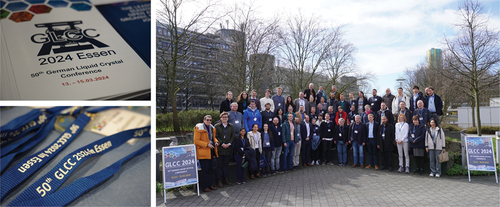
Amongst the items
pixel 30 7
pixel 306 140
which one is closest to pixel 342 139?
pixel 306 140

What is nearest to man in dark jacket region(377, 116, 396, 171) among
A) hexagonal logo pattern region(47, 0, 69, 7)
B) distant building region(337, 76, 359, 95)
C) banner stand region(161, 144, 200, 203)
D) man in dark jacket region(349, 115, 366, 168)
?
man in dark jacket region(349, 115, 366, 168)

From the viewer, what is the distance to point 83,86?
138 centimetres

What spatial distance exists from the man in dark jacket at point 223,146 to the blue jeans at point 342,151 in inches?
171

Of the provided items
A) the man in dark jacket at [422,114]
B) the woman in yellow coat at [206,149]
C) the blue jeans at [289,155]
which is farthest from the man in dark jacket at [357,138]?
the woman in yellow coat at [206,149]

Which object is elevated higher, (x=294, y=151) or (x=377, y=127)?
(x=377, y=127)

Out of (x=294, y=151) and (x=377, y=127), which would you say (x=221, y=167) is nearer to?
(x=294, y=151)

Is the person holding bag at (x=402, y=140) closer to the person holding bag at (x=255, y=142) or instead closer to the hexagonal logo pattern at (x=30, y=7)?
the person holding bag at (x=255, y=142)

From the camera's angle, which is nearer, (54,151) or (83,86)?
(83,86)

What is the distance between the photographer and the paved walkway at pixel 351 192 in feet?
16.8

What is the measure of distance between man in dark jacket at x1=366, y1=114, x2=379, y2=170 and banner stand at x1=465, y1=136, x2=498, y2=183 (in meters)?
2.14

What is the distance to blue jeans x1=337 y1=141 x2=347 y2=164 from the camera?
900cm

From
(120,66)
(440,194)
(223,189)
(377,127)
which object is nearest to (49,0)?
(120,66)

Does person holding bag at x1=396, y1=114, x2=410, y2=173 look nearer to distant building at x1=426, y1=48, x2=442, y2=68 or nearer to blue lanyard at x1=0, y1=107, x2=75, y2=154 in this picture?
blue lanyard at x1=0, y1=107, x2=75, y2=154

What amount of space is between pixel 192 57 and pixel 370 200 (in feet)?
40.2
